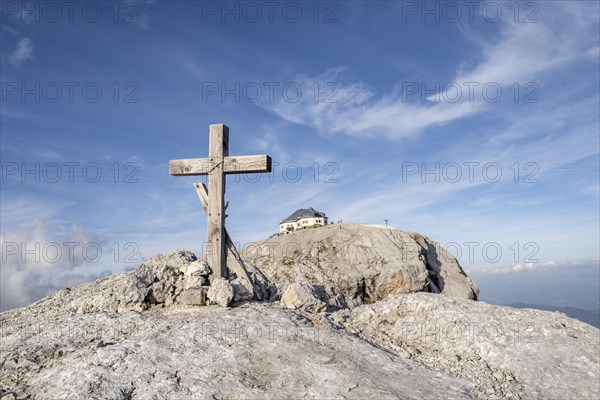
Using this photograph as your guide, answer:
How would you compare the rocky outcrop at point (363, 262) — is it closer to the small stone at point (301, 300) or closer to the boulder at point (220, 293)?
the small stone at point (301, 300)

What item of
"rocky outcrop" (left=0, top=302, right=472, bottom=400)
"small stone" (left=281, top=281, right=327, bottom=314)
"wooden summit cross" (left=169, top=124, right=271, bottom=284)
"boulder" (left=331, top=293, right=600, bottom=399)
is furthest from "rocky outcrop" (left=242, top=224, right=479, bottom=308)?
"rocky outcrop" (left=0, top=302, right=472, bottom=400)

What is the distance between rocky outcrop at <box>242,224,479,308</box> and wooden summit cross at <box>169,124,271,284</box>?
29592 mm

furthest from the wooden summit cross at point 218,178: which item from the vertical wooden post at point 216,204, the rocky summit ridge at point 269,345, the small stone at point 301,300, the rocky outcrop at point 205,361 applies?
the rocky outcrop at point 205,361

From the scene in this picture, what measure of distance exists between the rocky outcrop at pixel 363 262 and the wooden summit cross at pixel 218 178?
2959cm

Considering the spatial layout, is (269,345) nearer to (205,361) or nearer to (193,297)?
(205,361)

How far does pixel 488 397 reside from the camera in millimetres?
9281

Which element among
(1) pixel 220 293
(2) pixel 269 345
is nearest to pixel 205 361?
(2) pixel 269 345

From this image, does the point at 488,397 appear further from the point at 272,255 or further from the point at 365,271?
the point at 272,255

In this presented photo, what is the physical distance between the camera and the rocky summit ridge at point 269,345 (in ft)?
26.5

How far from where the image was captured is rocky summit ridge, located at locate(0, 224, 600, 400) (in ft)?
26.5

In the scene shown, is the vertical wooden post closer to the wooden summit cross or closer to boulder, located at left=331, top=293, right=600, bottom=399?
the wooden summit cross

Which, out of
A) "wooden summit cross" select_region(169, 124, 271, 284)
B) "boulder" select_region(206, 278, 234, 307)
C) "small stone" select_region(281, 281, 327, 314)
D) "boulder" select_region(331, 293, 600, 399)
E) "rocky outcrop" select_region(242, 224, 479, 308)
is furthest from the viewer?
"rocky outcrop" select_region(242, 224, 479, 308)

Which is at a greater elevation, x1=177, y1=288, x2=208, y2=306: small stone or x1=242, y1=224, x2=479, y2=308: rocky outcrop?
x1=177, y1=288, x2=208, y2=306: small stone

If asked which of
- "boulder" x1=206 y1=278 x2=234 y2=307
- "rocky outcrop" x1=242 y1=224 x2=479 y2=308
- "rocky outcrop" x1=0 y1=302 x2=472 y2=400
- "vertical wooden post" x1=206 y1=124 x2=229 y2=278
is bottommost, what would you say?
"rocky outcrop" x1=242 y1=224 x2=479 y2=308
